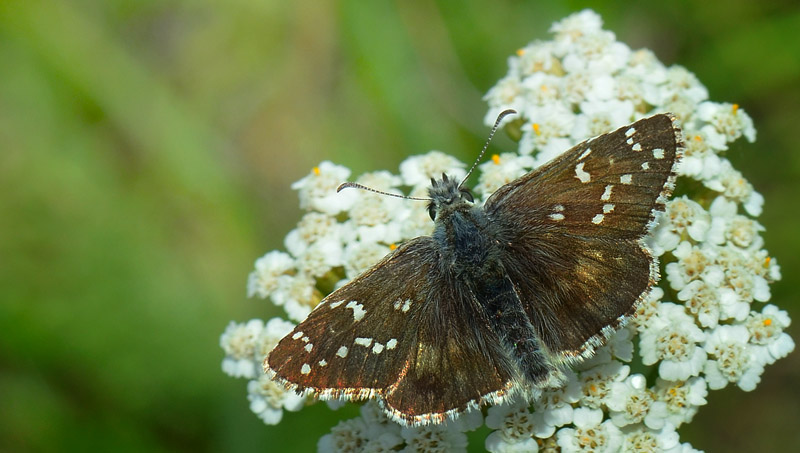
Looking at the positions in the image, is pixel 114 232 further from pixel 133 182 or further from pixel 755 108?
pixel 755 108

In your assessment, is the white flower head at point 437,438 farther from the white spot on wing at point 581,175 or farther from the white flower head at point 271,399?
the white spot on wing at point 581,175

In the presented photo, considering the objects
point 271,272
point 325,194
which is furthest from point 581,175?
point 271,272

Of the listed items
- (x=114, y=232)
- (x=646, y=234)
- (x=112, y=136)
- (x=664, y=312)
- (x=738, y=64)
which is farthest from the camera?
(x=112, y=136)

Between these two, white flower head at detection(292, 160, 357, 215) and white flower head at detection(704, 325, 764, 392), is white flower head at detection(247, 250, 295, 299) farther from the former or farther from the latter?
white flower head at detection(704, 325, 764, 392)

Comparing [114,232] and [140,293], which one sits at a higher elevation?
[114,232]

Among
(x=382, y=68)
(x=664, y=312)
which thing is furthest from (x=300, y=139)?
(x=664, y=312)

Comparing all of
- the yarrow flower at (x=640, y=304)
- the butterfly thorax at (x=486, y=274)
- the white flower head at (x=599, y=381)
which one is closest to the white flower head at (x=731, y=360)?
the yarrow flower at (x=640, y=304)
